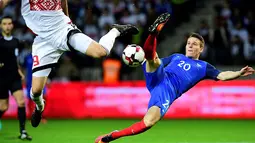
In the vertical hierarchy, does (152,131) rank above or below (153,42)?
below

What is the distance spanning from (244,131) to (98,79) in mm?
5862

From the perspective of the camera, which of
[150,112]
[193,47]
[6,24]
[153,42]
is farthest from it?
[6,24]

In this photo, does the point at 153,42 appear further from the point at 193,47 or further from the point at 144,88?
the point at 144,88

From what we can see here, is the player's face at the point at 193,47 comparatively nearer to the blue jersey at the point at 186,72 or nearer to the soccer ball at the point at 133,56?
the blue jersey at the point at 186,72

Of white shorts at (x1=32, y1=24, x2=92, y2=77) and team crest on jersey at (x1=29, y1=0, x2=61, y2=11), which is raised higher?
team crest on jersey at (x1=29, y1=0, x2=61, y2=11)

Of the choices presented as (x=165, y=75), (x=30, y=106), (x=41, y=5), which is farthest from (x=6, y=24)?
(x=30, y=106)

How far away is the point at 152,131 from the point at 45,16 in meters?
4.86

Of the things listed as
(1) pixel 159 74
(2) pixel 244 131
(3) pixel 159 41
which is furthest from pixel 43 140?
(3) pixel 159 41

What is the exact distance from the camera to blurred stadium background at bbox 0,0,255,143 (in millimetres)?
12359

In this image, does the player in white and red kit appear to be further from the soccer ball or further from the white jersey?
the soccer ball

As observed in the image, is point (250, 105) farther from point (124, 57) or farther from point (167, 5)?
point (124, 57)

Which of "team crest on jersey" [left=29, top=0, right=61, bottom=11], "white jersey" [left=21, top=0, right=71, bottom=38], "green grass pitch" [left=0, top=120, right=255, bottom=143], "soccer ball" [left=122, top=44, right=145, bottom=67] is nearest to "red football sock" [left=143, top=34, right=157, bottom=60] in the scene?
"soccer ball" [left=122, top=44, right=145, bottom=67]

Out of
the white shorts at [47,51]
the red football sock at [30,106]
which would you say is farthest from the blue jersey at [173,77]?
the red football sock at [30,106]

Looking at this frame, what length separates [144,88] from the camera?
1550cm
